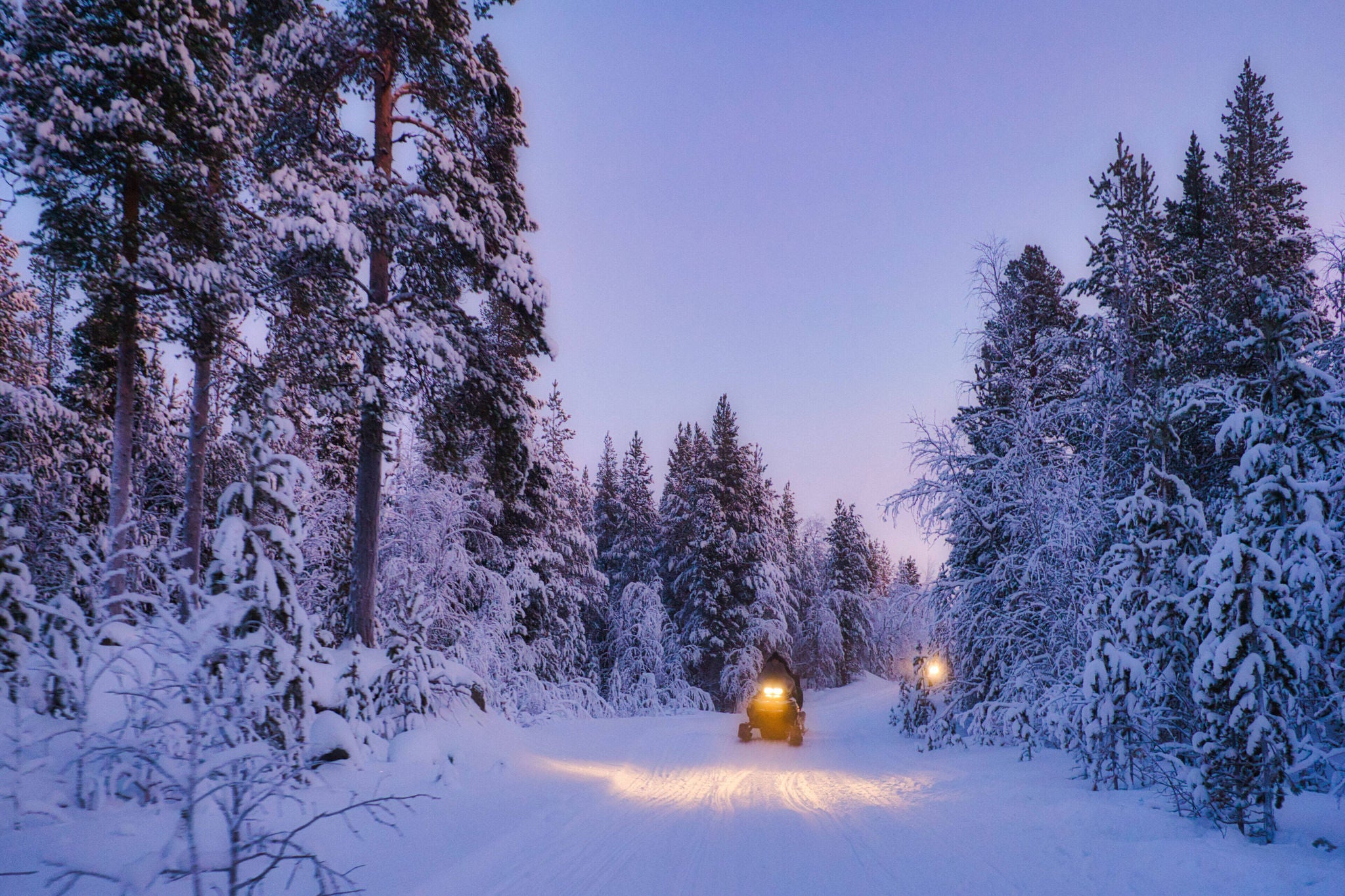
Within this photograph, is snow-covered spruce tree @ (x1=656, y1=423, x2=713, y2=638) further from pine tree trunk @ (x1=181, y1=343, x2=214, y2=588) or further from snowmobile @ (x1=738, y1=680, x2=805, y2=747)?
pine tree trunk @ (x1=181, y1=343, x2=214, y2=588)

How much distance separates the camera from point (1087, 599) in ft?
32.9

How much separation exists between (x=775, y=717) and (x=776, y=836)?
9.63 metres

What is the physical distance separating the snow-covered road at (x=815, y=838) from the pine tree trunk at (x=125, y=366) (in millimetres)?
6381

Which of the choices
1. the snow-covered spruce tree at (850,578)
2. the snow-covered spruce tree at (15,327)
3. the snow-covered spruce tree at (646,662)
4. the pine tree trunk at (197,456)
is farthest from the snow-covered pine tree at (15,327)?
the snow-covered spruce tree at (850,578)

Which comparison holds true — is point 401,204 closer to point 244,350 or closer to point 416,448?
point 244,350

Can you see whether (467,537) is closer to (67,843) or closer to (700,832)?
(700,832)

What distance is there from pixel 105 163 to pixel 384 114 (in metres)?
4.02

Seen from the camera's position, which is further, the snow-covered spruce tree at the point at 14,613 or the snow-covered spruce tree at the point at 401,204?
the snow-covered spruce tree at the point at 401,204

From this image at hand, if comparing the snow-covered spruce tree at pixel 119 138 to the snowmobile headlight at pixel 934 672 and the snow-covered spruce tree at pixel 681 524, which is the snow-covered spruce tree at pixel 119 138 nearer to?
the snowmobile headlight at pixel 934 672

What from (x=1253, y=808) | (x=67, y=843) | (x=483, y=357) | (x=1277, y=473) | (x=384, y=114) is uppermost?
(x=384, y=114)

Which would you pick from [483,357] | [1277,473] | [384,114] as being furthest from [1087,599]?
[384,114]

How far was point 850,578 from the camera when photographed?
39156 millimetres

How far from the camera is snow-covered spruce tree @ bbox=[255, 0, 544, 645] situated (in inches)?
358

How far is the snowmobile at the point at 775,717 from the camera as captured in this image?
16172 millimetres
